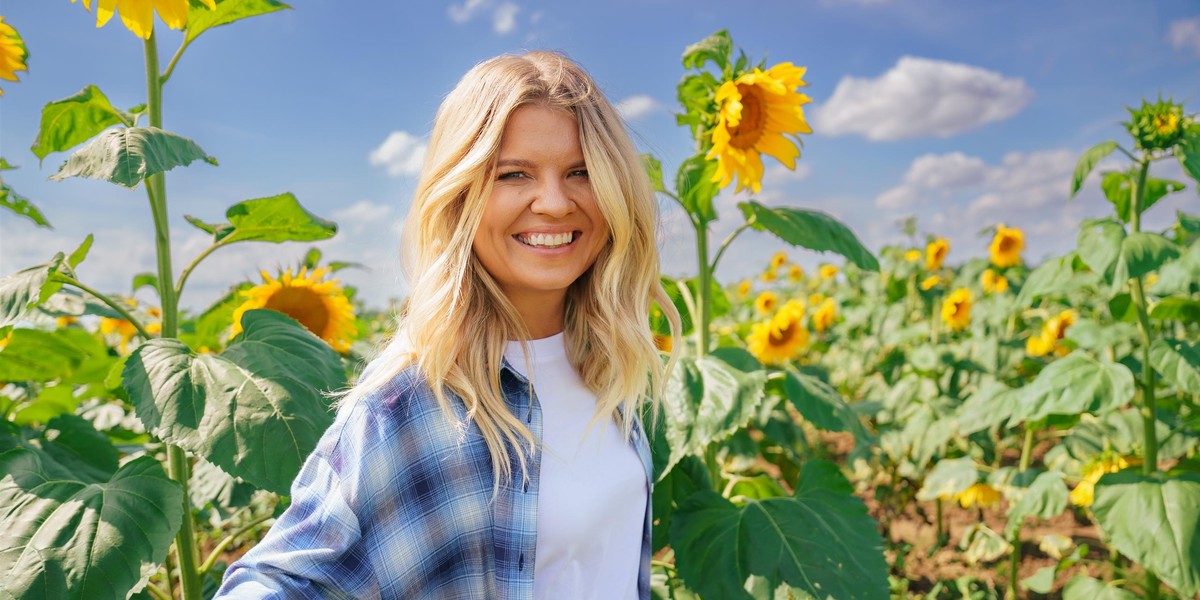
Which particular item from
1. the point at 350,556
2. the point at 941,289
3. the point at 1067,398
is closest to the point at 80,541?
the point at 350,556

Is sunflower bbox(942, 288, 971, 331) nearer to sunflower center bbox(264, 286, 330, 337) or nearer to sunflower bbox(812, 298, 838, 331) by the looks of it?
sunflower bbox(812, 298, 838, 331)

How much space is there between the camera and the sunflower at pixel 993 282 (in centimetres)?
565

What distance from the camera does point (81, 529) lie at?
1532 mm

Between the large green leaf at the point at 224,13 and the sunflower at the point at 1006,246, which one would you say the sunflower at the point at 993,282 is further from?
the large green leaf at the point at 224,13

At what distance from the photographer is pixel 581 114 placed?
149 centimetres

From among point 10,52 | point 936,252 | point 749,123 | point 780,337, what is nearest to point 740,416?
point 749,123

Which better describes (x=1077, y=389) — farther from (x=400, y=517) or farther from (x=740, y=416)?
(x=400, y=517)

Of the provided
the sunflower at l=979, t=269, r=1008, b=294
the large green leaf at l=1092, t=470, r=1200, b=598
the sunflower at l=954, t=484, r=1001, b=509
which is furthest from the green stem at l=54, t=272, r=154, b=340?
the sunflower at l=979, t=269, r=1008, b=294

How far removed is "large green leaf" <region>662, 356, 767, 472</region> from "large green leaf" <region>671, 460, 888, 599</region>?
0.20 metres

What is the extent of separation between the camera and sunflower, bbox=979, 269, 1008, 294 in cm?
565

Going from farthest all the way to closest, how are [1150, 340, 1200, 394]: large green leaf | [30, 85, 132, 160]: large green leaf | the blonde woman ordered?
1. [1150, 340, 1200, 394]: large green leaf
2. [30, 85, 132, 160]: large green leaf
3. the blonde woman

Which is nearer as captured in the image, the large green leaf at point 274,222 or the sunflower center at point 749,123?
the large green leaf at point 274,222

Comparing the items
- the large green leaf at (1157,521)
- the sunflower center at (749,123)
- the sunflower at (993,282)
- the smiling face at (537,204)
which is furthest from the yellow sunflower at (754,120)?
the sunflower at (993,282)

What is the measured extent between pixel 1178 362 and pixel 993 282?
3520 mm
